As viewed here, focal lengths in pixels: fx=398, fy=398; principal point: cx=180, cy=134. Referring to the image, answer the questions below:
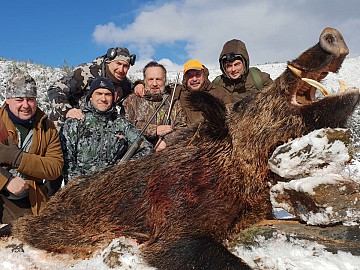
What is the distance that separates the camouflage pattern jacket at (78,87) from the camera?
5.37m

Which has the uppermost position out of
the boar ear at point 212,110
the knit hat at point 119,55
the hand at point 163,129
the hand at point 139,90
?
the knit hat at point 119,55

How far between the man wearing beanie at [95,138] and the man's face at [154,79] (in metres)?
0.79

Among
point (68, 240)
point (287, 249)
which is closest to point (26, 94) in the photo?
point (68, 240)

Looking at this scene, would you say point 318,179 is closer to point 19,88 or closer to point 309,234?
point 309,234

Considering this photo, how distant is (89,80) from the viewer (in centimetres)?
546

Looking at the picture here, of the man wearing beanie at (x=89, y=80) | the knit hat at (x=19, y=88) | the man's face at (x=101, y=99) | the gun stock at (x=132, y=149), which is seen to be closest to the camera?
the knit hat at (x=19, y=88)

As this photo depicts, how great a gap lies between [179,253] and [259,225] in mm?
758

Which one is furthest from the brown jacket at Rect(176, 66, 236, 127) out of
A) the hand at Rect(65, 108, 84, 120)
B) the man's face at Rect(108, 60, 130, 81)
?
the hand at Rect(65, 108, 84, 120)

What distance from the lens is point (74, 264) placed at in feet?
10.4

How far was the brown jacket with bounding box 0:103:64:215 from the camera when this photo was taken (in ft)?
12.8

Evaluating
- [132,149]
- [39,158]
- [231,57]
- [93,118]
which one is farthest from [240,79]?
[39,158]

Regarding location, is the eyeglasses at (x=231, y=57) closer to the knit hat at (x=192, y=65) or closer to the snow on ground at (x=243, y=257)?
the knit hat at (x=192, y=65)

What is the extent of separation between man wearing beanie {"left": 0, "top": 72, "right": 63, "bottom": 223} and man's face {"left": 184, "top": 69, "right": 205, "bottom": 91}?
75.0 inches

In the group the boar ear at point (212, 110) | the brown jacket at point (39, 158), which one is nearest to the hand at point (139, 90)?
the brown jacket at point (39, 158)
